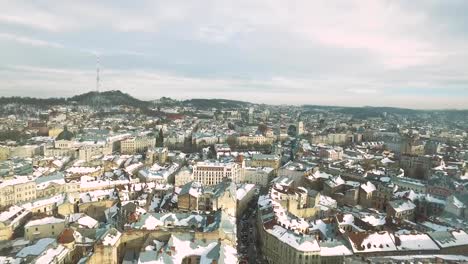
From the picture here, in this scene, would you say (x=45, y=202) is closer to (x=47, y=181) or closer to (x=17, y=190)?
(x=17, y=190)

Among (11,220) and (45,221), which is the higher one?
(45,221)

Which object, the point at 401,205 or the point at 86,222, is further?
the point at 401,205

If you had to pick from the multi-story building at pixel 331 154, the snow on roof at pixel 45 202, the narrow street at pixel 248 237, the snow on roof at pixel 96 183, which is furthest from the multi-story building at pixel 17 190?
the multi-story building at pixel 331 154

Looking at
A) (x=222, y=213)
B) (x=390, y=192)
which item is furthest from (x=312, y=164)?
(x=222, y=213)

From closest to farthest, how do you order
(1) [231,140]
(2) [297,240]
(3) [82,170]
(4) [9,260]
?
(4) [9,260], (2) [297,240], (3) [82,170], (1) [231,140]

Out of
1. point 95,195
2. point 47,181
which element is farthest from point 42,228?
point 47,181

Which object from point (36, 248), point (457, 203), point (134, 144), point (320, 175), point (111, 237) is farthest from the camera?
point (134, 144)

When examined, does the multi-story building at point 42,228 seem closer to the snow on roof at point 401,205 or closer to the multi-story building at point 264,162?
the snow on roof at point 401,205
